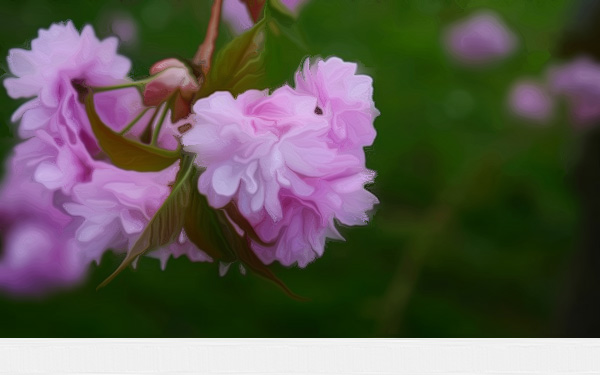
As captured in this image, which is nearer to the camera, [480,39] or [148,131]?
[148,131]

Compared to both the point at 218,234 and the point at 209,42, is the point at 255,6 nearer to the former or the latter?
the point at 209,42

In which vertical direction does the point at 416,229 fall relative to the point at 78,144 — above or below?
below

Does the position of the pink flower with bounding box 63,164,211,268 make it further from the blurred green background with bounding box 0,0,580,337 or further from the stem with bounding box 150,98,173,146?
the blurred green background with bounding box 0,0,580,337

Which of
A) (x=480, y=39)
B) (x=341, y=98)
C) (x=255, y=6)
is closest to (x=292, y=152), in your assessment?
(x=341, y=98)

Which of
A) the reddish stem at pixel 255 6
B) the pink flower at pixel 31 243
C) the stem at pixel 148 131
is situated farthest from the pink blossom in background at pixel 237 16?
the pink flower at pixel 31 243

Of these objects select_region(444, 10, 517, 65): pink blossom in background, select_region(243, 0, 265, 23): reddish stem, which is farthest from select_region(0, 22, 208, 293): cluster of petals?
select_region(444, 10, 517, 65): pink blossom in background

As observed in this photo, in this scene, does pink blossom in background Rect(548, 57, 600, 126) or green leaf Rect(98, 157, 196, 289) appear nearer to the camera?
green leaf Rect(98, 157, 196, 289)
